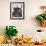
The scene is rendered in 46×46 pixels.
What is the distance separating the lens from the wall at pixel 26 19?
328cm

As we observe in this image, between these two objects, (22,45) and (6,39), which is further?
(6,39)

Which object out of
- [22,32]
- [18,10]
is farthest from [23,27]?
[18,10]

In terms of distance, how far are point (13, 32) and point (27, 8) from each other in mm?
529

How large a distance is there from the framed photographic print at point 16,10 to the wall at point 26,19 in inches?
2.9

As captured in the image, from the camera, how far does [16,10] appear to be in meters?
3.29

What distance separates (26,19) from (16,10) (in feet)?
0.81

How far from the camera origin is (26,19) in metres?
3.29

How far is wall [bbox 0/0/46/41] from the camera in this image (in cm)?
328

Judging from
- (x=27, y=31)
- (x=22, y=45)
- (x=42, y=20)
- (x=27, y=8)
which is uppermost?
(x=27, y=8)

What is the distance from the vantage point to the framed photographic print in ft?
10.7

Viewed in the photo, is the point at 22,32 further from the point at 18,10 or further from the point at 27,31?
the point at 18,10

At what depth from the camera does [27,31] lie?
329cm

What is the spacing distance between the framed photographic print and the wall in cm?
7

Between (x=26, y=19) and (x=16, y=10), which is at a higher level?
(x=16, y=10)
